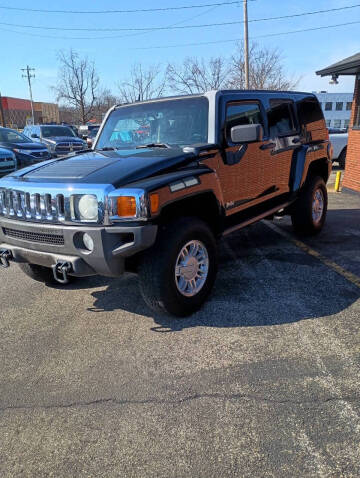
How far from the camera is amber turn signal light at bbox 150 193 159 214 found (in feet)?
9.39

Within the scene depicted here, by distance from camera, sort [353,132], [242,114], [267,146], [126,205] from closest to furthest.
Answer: [126,205] → [242,114] → [267,146] → [353,132]

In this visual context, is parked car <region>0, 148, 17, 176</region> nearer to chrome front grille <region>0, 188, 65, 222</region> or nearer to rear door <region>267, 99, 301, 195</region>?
chrome front grille <region>0, 188, 65, 222</region>

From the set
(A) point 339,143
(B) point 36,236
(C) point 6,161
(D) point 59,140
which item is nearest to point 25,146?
(C) point 6,161

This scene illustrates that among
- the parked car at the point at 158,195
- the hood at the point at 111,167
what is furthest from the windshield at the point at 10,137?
the hood at the point at 111,167

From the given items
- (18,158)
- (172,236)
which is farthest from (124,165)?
(18,158)

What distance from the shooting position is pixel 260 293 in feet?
12.8

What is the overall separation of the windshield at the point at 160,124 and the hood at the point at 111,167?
1.30 feet

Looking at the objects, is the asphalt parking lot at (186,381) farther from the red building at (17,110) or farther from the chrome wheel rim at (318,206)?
the red building at (17,110)

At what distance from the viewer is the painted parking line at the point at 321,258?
4.24 metres

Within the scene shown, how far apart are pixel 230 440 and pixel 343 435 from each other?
0.62m

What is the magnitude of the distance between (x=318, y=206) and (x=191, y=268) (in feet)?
10.9

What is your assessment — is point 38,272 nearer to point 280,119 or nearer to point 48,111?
point 280,119

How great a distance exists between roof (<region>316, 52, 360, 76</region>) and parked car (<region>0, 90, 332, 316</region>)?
4.90m

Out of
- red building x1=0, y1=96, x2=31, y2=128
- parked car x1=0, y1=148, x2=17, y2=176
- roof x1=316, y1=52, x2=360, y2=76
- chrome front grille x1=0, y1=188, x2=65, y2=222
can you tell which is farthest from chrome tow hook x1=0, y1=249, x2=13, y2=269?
red building x1=0, y1=96, x2=31, y2=128
